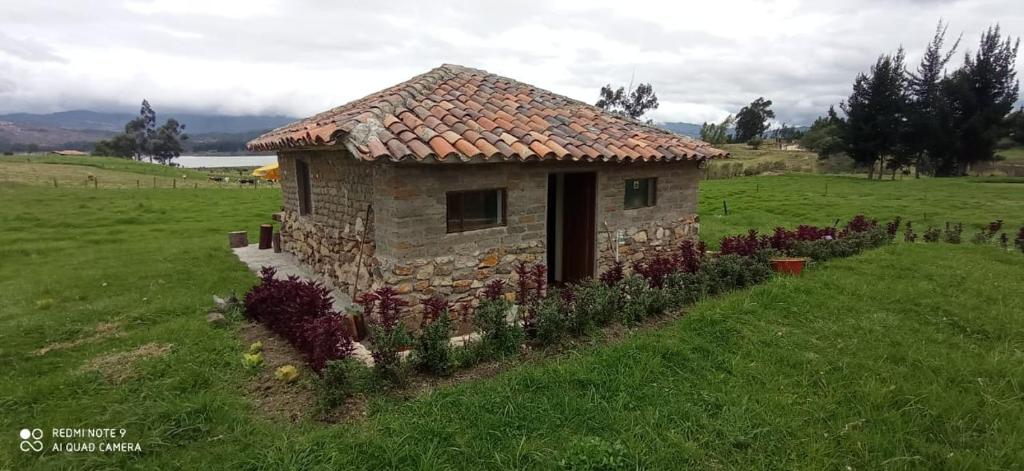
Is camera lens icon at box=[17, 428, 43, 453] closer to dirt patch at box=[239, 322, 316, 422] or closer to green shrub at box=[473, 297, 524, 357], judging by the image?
dirt patch at box=[239, 322, 316, 422]

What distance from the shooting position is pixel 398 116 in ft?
23.6

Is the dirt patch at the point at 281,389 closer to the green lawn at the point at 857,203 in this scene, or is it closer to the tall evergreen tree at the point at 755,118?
the green lawn at the point at 857,203

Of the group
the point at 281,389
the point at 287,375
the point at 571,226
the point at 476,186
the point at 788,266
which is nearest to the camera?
the point at 281,389

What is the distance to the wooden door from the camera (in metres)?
8.69

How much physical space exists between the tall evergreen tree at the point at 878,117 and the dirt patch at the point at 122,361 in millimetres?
41113

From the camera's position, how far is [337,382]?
4.56 meters

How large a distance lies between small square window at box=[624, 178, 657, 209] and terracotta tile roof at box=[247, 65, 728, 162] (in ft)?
2.48

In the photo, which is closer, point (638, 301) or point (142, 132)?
point (638, 301)

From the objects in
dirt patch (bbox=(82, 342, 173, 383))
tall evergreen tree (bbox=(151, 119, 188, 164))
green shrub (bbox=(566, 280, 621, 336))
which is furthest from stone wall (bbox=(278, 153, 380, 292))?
tall evergreen tree (bbox=(151, 119, 188, 164))

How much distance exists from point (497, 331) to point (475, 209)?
2.35 metres

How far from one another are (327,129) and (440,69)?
13.1ft

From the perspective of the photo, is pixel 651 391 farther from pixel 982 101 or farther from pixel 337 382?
pixel 982 101

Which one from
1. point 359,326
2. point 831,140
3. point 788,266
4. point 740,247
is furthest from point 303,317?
point 831,140

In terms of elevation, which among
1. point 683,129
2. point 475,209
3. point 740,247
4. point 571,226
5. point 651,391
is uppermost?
point 683,129
